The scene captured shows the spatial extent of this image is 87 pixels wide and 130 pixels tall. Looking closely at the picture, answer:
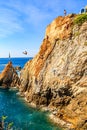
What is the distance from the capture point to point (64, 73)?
50.1 metres

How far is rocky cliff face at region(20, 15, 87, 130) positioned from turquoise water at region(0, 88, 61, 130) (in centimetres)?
283

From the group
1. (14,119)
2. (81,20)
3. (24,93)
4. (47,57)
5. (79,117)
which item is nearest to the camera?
(79,117)

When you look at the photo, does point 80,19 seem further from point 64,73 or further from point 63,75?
point 63,75

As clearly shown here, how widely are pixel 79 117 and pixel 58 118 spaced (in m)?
5.90

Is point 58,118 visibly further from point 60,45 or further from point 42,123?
point 60,45

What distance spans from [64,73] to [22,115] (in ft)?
37.9

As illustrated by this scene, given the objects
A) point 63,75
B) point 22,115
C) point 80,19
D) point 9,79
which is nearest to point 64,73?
point 63,75

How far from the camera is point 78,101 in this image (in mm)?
42188

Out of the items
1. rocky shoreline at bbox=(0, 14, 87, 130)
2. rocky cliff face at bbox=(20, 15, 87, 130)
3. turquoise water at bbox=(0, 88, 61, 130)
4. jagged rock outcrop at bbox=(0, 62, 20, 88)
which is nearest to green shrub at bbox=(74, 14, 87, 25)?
rocky shoreline at bbox=(0, 14, 87, 130)

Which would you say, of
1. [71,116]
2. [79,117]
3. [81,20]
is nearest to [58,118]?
[71,116]

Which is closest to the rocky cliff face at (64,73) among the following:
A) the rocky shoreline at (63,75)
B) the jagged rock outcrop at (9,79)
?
the rocky shoreline at (63,75)

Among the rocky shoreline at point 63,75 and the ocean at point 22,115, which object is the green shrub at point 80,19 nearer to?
the rocky shoreline at point 63,75

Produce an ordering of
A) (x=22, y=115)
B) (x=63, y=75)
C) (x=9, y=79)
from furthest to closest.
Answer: (x=9, y=79) → (x=63, y=75) → (x=22, y=115)

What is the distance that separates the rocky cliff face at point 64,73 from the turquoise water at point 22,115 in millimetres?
2831
